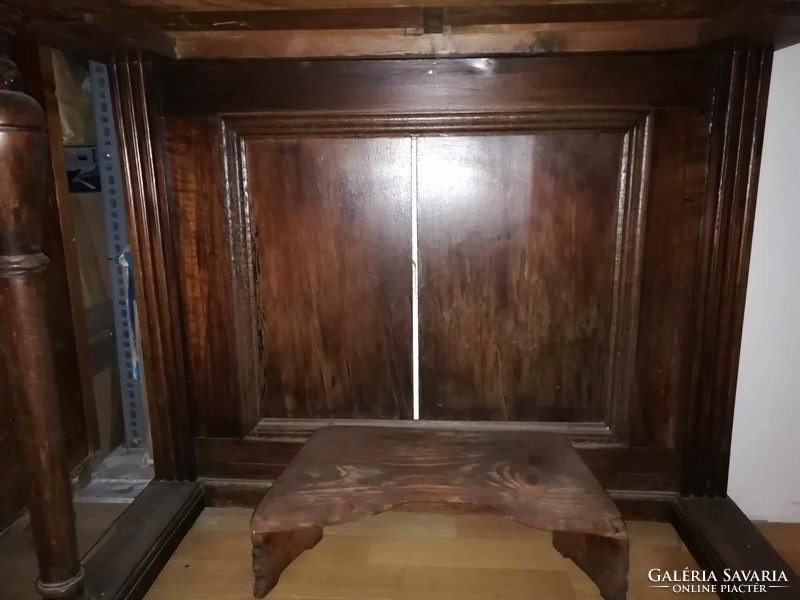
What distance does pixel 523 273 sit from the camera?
4.43ft

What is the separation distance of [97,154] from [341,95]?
26.5 inches

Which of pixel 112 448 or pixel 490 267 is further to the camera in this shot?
pixel 112 448

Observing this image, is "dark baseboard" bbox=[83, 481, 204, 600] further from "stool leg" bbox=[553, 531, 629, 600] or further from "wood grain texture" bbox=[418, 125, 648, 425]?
"stool leg" bbox=[553, 531, 629, 600]

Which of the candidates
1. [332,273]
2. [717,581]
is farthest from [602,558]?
[332,273]

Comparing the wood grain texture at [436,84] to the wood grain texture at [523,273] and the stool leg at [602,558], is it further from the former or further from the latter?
the stool leg at [602,558]

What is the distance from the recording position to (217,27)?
3.90 ft

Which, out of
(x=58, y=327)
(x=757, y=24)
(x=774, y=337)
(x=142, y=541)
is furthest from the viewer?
(x=58, y=327)

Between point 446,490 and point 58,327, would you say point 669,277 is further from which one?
point 58,327

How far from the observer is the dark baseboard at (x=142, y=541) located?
1.12 metres

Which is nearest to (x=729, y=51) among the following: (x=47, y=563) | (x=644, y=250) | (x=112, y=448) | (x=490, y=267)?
(x=644, y=250)

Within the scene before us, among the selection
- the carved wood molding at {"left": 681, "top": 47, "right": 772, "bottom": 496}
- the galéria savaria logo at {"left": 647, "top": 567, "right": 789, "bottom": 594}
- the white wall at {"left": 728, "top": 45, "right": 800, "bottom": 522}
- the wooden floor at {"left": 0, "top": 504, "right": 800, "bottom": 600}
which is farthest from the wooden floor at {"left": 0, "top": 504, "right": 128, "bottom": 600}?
the white wall at {"left": 728, "top": 45, "right": 800, "bottom": 522}

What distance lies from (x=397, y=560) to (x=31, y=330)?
0.79 m

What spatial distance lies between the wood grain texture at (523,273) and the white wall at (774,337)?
0.85 ft

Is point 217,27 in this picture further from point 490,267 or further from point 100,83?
point 490,267
